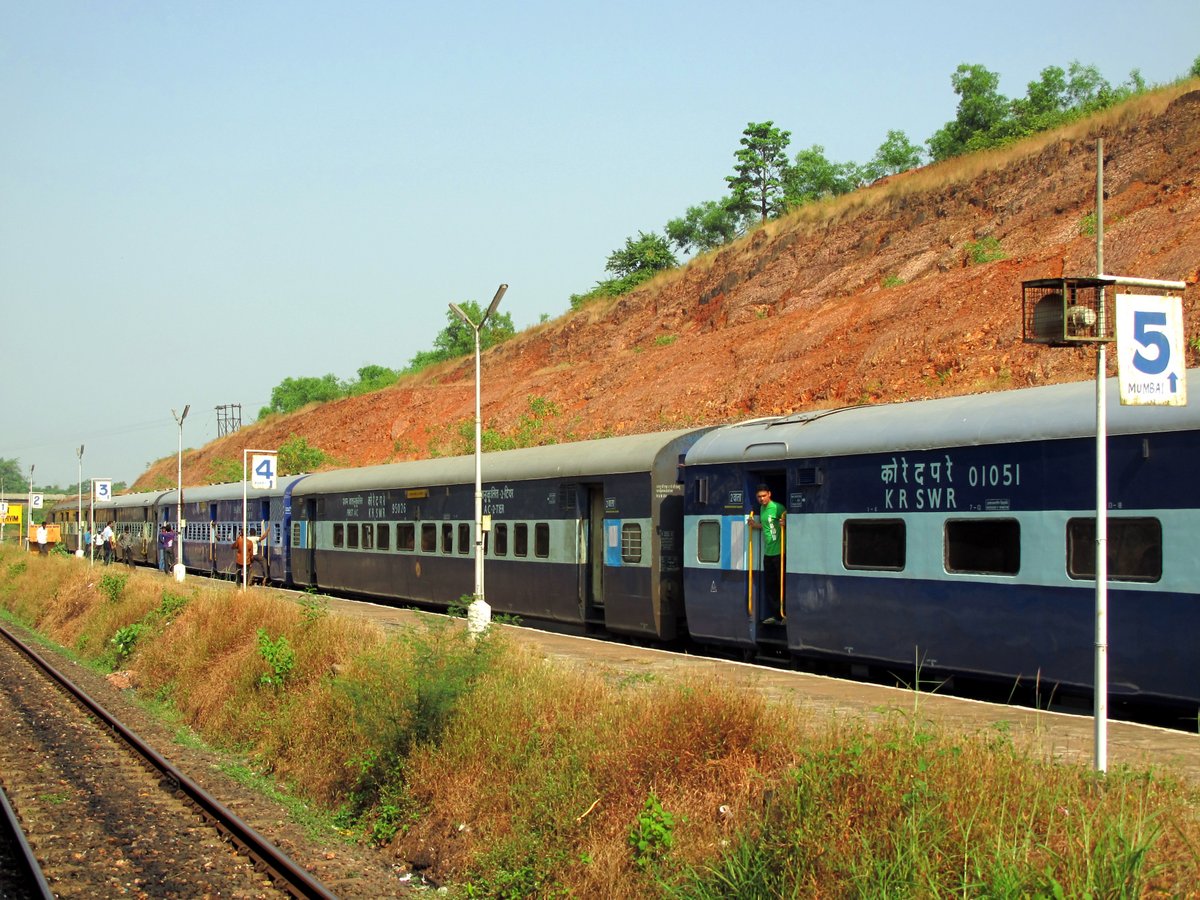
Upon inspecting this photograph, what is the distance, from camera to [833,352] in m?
45.0

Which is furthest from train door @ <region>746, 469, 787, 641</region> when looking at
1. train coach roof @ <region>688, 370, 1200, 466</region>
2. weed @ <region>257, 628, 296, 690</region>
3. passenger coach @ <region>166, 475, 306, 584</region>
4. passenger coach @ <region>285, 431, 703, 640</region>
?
passenger coach @ <region>166, 475, 306, 584</region>

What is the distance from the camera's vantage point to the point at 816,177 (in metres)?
80.4

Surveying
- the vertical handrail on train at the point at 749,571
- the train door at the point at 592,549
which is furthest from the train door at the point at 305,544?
the vertical handrail on train at the point at 749,571

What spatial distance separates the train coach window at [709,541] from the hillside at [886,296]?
12696 millimetres

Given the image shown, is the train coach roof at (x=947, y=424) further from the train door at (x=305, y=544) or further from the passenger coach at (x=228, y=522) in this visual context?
the passenger coach at (x=228, y=522)

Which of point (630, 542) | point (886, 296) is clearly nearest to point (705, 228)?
point (886, 296)

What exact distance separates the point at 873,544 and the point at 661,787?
6631 millimetres

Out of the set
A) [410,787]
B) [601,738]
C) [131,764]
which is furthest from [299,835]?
[131,764]

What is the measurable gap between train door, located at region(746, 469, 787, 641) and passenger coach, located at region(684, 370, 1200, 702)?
3 cm

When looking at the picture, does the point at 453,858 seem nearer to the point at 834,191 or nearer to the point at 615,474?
the point at 615,474

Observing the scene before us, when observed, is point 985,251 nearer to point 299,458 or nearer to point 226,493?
point 226,493

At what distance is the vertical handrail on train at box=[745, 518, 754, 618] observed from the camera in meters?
17.0

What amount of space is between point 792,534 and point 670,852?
821 centimetres

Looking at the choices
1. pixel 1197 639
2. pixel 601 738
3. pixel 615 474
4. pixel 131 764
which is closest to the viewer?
pixel 601 738
